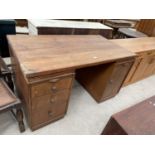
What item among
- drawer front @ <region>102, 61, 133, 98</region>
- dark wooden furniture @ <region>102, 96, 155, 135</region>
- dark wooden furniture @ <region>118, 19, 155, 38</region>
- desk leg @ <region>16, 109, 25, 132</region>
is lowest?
desk leg @ <region>16, 109, 25, 132</region>

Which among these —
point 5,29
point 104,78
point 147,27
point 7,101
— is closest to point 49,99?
point 7,101

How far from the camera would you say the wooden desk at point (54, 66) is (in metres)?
1.00

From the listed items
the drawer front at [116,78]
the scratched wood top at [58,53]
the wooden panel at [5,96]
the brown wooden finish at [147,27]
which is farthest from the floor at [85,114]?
the brown wooden finish at [147,27]

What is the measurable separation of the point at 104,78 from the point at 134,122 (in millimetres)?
761

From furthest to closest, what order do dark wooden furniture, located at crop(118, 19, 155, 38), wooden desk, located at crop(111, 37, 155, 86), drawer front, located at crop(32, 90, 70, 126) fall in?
dark wooden furniture, located at crop(118, 19, 155, 38)
wooden desk, located at crop(111, 37, 155, 86)
drawer front, located at crop(32, 90, 70, 126)

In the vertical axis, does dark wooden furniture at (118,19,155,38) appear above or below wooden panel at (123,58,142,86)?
above

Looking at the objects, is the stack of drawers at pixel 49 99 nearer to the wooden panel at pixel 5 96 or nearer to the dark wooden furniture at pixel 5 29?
the wooden panel at pixel 5 96

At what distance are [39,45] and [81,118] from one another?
0.94 m

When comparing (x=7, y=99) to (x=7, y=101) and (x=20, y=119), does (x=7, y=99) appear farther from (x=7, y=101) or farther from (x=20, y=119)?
(x=20, y=119)

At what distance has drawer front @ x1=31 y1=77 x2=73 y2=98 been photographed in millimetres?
1025

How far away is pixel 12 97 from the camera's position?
1.12 meters

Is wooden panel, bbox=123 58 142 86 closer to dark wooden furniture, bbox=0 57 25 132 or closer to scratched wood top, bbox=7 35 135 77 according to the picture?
scratched wood top, bbox=7 35 135 77

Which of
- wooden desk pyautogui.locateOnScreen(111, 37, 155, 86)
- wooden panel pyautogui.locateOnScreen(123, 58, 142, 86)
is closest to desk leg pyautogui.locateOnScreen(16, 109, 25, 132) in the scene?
wooden desk pyautogui.locateOnScreen(111, 37, 155, 86)

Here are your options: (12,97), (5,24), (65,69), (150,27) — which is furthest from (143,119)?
(150,27)
